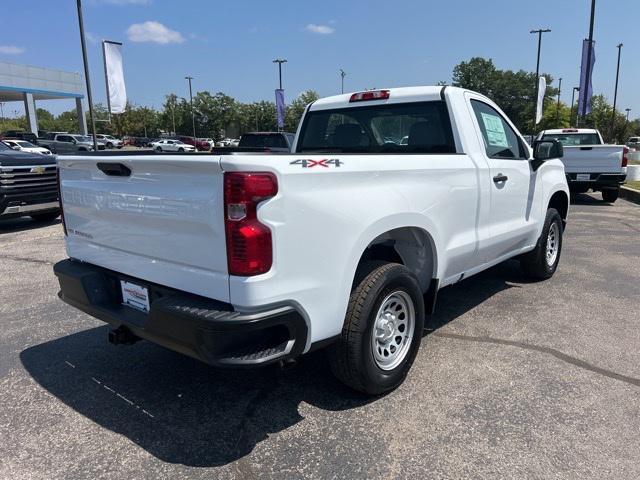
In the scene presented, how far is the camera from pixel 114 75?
18.7 metres

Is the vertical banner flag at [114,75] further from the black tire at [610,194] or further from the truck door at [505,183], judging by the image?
the truck door at [505,183]

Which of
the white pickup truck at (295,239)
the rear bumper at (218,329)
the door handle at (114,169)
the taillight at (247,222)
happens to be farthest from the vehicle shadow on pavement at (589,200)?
the door handle at (114,169)

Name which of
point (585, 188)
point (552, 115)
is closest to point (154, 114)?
point (552, 115)

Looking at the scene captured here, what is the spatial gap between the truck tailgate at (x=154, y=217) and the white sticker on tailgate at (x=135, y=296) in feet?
0.27

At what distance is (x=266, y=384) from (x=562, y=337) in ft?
8.13

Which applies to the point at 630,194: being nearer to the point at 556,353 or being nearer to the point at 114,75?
the point at 556,353

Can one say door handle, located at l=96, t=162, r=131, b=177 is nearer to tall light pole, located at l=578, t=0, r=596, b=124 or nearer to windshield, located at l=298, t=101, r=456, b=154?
windshield, located at l=298, t=101, r=456, b=154

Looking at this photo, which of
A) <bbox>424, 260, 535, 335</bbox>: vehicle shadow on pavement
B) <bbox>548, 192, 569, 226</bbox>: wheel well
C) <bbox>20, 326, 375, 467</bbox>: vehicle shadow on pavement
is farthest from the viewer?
<bbox>548, 192, 569, 226</bbox>: wheel well

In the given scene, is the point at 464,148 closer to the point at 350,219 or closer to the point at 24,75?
the point at 350,219

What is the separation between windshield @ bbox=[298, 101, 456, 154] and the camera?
4.10m

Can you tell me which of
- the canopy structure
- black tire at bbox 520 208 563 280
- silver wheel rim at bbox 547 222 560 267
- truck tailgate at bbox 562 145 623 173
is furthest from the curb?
the canopy structure

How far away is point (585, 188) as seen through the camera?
42.6 ft

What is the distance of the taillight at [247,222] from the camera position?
7.48 ft

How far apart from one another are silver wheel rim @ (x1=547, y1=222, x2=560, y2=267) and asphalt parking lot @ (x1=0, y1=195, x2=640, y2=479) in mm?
1072
